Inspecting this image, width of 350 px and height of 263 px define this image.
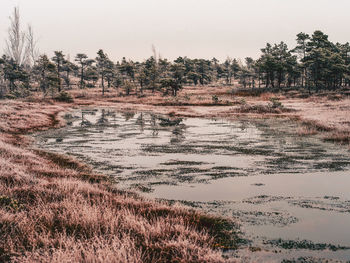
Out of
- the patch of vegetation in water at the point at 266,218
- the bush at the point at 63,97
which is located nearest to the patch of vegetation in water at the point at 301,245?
the patch of vegetation in water at the point at 266,218

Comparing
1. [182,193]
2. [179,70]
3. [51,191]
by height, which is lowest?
[182,193]

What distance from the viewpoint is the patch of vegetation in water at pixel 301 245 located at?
634 centimetres

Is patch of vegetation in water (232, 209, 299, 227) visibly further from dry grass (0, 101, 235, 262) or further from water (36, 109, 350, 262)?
dry grass (0, 101, 235, 262)

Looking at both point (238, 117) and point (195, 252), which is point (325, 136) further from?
point (195, 252)

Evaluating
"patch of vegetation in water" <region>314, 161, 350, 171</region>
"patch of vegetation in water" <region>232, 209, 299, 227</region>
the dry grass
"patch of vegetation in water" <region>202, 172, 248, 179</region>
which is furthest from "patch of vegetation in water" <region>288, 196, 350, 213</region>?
"patch of vegetation in water" <region>314, 161, 350, 171</region>

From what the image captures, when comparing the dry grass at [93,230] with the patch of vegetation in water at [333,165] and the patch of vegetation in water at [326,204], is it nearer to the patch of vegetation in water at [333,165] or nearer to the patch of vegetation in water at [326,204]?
the patch of vegetation in water at [326,204]

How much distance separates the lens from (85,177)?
1216 cm

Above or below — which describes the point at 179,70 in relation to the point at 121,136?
above

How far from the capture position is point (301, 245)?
21.2ft

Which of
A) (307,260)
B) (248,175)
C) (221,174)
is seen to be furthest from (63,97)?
(307,260)

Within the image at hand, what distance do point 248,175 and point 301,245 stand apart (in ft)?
21.1

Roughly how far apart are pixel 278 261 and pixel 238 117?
33.4 meters

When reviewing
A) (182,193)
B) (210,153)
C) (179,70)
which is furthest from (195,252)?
(179,70)

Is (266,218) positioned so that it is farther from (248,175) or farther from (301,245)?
(248,175)
